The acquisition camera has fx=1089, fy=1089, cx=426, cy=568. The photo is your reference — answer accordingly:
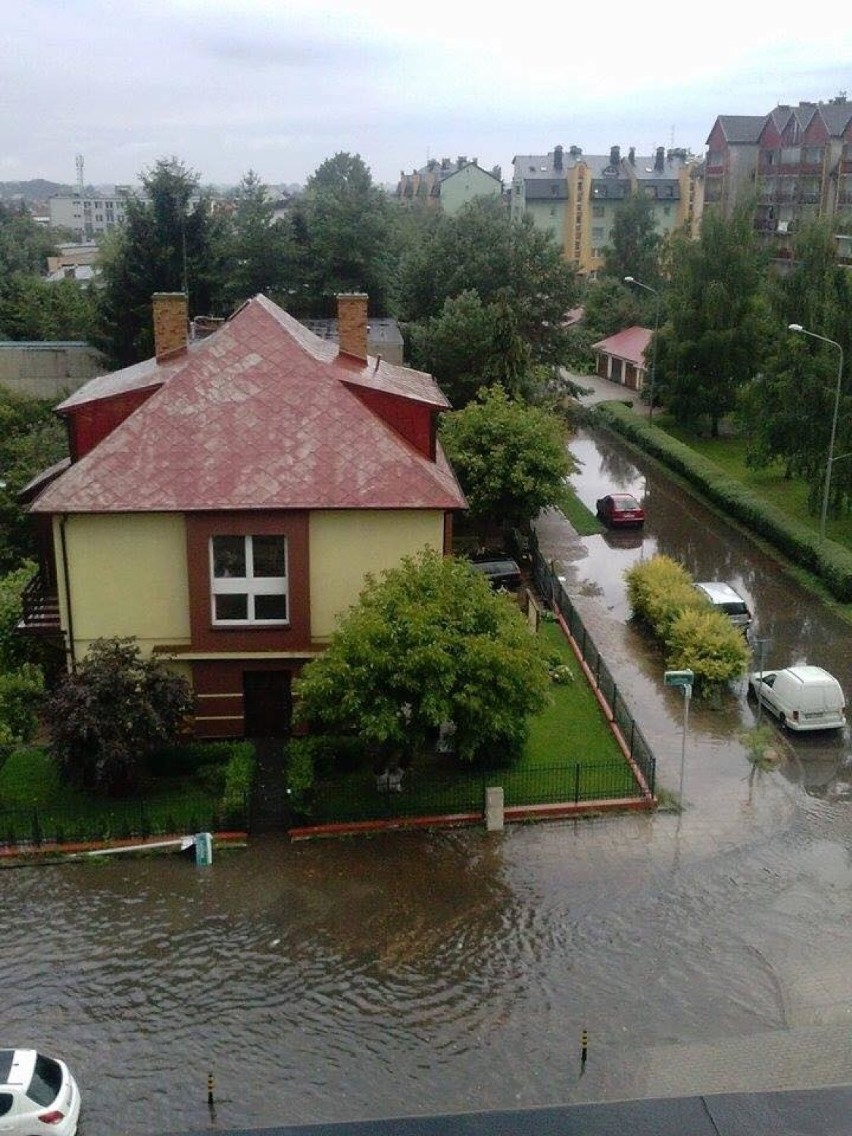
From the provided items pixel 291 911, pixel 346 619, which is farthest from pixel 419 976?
pixel 346 619

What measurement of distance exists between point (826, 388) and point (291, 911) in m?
28.7

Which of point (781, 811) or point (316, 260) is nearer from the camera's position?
point (781, 811)

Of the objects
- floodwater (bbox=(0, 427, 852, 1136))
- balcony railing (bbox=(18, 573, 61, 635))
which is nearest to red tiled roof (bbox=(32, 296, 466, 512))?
balcony railing (bbox=(18, 573, 61, 635))

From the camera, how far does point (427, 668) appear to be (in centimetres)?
2017

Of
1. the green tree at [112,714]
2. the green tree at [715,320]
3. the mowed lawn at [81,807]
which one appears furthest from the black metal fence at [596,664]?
the green tree at [715,320]

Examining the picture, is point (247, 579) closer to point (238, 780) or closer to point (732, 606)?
point (238, 780)

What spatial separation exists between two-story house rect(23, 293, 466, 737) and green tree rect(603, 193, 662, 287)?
230 ft

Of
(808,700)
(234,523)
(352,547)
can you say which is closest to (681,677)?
(808,700)

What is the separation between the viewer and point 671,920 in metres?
18.6

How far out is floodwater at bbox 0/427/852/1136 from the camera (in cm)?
1494

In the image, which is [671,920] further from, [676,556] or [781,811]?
[676,556]

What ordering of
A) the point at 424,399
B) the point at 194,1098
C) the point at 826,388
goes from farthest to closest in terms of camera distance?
1. the point at 826,388
2. the point at 424,399
3. the point at 194,1098

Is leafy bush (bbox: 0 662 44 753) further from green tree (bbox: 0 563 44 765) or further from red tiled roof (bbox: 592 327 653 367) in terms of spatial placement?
red tiled roof (bbox: 592 327 653 367)

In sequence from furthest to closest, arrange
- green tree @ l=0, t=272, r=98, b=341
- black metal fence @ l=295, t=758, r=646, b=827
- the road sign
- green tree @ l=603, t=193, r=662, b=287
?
green tree @ l=603, t=193, r=662, b=287 < green tree @ l=0, t=272, r=98, b=341 < the road sign < black metal fence @ l=295, t=758, r=646, b=827
